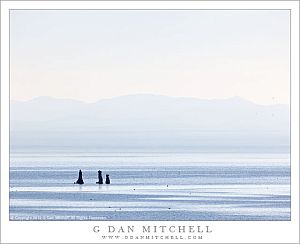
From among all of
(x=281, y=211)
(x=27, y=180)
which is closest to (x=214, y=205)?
(x=281, y=211)

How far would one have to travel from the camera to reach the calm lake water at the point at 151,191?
30594 mm

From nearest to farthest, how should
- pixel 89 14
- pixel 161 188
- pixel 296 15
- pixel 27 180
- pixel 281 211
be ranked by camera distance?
pixel 296 15 < pixel 281 211 < pixel 89 14 < pixel 161 188 < pixel 27 180

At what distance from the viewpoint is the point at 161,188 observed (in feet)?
137

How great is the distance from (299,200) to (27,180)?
21.2 m

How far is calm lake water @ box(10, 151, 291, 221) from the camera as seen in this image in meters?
30.6

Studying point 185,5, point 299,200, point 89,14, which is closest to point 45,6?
point 185,5

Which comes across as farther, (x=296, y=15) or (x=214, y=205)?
(x=214, y=205)

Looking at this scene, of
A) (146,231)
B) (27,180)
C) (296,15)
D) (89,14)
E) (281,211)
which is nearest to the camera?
(146,231)

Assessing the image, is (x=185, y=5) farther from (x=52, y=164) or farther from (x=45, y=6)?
(x=52, y=164)

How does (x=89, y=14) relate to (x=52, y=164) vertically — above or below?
above

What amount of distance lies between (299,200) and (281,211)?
5.45m

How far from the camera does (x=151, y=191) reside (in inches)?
1566

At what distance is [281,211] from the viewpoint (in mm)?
30453

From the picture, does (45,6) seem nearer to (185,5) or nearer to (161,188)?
(185,5)
